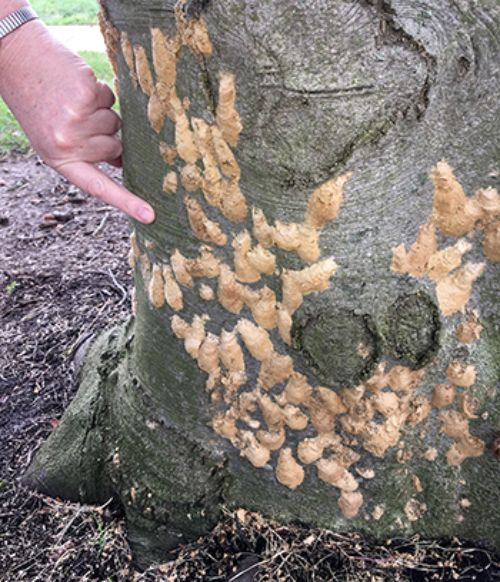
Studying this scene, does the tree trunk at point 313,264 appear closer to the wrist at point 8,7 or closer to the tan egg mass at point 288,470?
the tan egg mass at point 288,470

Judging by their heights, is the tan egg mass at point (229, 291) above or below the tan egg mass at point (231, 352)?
above

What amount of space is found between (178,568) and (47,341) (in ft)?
4.15

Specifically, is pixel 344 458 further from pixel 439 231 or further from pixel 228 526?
pixel 439 231

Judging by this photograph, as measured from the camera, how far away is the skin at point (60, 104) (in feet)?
4.90

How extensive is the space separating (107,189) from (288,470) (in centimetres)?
79

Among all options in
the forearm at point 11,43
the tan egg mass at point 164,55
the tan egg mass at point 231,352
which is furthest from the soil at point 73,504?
the forearm at point 11,43

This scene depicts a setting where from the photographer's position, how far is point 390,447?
149cm

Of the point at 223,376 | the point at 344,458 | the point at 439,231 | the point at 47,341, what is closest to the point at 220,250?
the point at 223,376

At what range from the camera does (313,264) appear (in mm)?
1326

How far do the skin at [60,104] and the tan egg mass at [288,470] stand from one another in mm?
639

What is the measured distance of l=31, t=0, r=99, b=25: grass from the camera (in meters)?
8.68

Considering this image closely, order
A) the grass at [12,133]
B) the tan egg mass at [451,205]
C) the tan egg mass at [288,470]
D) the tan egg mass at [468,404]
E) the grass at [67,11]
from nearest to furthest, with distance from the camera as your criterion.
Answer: the tan egg mass at [451,205], the tan egg mass at [468,404], the tan egg mass at [288,470], the grass at [12,133], the grass at [67,11]

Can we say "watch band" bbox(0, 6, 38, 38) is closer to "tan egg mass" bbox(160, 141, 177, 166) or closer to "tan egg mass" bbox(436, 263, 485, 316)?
"tan egg mass" bbox(160, 141, 177, 166)

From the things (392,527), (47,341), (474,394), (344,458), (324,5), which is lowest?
(47,341)
